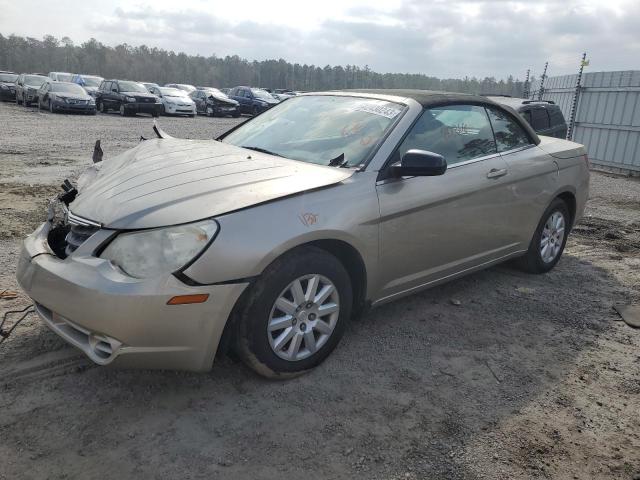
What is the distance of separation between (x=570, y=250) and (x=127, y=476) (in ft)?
17.7

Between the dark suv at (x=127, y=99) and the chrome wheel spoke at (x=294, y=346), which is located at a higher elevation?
the dark suv at (x=127, y=99)

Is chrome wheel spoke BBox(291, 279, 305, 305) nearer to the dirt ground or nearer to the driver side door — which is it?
the dirt ground

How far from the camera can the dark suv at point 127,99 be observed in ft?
82.0

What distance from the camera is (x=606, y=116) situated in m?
13.5

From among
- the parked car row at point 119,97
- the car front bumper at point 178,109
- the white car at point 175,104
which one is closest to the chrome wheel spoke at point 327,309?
the parked car row at point 119,97

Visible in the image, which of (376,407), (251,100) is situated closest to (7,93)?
(251,100)

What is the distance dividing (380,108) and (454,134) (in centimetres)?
64

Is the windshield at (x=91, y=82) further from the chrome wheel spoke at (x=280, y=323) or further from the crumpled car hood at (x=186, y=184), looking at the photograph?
the chrome wheel spoke at (x=280, y=323)

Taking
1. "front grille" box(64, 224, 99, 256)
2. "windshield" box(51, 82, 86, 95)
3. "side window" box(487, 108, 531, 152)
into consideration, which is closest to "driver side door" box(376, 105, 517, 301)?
"side window" box(487, 108, 531, 152)

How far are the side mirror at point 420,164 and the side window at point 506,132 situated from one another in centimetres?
137

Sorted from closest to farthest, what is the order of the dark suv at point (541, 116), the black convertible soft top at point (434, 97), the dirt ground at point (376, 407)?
the dirt ground at point (376, 407), the black convertible soft top at point (434, 97), the dark suv at point (541, 116)

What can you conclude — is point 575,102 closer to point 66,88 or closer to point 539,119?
point 539,119

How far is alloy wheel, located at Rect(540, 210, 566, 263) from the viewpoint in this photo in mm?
5023

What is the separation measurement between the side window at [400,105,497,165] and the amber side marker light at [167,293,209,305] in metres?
1.70
